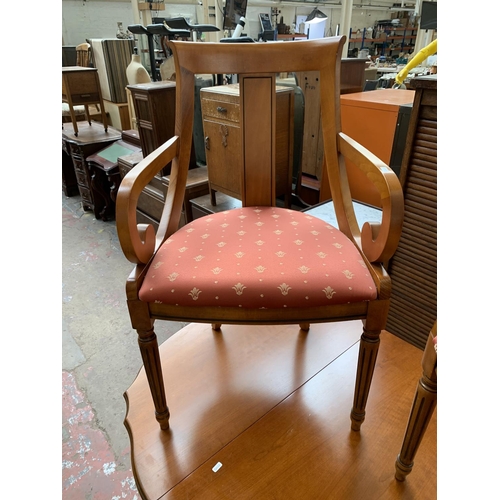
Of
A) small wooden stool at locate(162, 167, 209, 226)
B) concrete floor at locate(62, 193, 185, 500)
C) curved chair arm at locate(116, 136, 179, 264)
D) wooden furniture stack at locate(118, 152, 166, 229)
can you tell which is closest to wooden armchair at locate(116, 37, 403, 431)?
curved chair arm at locate(116, 136, 179, 264)

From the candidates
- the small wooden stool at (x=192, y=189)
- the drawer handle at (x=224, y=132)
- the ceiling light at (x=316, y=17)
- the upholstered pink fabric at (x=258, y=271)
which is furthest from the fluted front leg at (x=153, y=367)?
the ceiling light at (x=316, y=17)

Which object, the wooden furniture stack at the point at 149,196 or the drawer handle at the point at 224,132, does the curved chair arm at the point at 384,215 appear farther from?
the wooden furniture stack at the point at 149,196

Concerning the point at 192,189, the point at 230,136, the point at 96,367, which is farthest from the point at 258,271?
the point at 192,189

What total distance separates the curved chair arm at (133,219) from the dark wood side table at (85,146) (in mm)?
2272

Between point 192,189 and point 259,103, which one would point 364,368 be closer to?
point 259,103

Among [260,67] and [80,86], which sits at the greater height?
[80,86]

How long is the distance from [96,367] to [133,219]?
1.18 metres

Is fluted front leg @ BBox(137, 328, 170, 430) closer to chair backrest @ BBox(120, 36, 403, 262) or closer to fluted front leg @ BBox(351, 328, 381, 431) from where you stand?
chair backrest @ BBox(120, 36, 403, 262)

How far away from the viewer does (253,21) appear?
6496 mm

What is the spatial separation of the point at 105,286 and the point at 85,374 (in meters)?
0.69

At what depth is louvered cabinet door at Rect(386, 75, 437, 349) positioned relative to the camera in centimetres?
99

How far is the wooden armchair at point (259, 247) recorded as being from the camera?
0.69 m

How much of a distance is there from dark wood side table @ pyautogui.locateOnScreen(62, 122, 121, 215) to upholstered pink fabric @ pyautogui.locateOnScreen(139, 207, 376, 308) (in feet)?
7.55

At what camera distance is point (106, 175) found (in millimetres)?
2695
